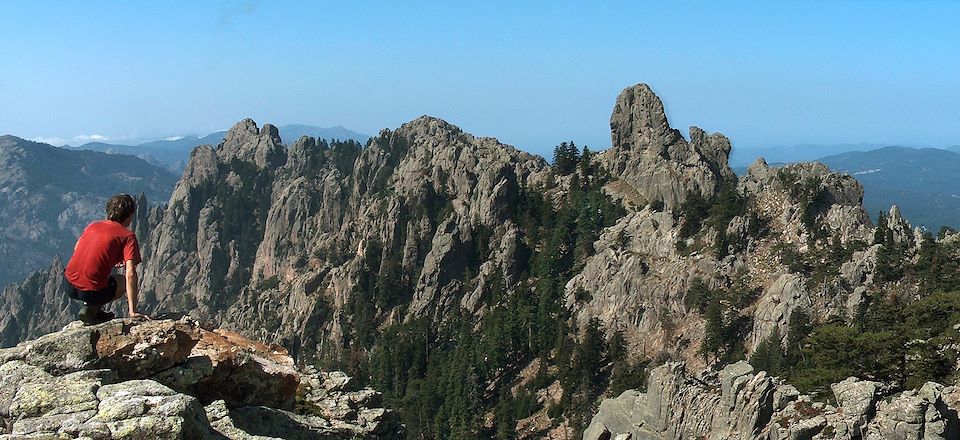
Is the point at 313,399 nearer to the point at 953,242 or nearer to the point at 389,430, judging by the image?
the point at 389,430

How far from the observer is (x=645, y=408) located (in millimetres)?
48031

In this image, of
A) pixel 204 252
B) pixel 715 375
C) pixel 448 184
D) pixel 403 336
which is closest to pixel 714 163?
pixel 448 184

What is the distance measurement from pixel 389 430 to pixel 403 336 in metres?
101

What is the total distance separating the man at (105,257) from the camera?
47.0ft

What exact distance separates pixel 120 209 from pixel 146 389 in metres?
4.17

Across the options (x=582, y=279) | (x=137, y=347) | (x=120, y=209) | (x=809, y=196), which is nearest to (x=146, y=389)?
(x=137, y=347)

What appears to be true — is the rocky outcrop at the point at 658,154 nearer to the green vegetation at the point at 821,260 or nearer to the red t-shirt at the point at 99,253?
the green vegetation at the point at 821,260

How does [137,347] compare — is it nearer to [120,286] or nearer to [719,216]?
[120,286]

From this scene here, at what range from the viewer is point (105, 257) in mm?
14484

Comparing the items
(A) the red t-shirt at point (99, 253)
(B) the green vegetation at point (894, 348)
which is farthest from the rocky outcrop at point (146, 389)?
(B) the green vegetation at point (894, 348)

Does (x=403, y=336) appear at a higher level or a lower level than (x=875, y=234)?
lower

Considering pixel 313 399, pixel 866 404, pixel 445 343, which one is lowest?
pixel 445 343

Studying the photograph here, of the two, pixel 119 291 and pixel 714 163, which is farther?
pixel 714 163

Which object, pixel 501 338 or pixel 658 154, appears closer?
pixel 501 338
